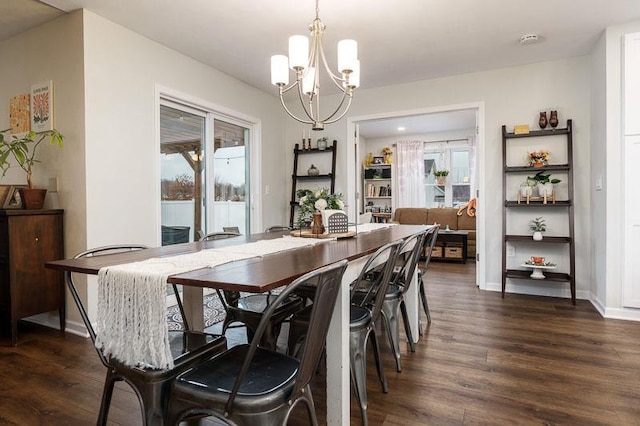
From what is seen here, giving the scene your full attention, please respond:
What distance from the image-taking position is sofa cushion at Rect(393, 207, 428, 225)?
23.6 feet

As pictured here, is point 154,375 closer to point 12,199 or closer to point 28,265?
point 28,265

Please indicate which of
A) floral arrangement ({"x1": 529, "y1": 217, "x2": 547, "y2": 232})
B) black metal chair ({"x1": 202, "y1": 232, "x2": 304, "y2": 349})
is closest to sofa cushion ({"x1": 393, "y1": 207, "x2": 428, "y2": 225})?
floral arrangement ({"x1": 529, "y1": 217, "x2": 547, "y2": 232})

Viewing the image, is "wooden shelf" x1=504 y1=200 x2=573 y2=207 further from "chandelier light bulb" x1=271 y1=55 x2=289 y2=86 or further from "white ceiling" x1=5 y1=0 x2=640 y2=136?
"chandelier light bulb" x1=271 y1=55 x2=289 y2=86

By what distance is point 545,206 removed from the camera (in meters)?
3.87

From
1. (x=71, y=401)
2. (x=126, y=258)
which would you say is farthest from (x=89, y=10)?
(x=71, y=401)

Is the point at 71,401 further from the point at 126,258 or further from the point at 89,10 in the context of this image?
the point at 89,10

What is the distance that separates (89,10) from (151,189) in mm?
1429

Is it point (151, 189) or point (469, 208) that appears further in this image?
point (469, 208)

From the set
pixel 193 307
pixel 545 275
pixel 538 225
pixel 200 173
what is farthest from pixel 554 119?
pixel 193 307

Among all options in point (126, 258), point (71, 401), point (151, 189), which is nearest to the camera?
point (126, 258)

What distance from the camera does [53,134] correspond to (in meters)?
2.74

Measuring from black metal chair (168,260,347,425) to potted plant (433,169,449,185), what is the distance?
7.09m

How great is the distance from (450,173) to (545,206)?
4.02 m

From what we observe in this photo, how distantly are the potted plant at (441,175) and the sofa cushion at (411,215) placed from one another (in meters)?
0.95
